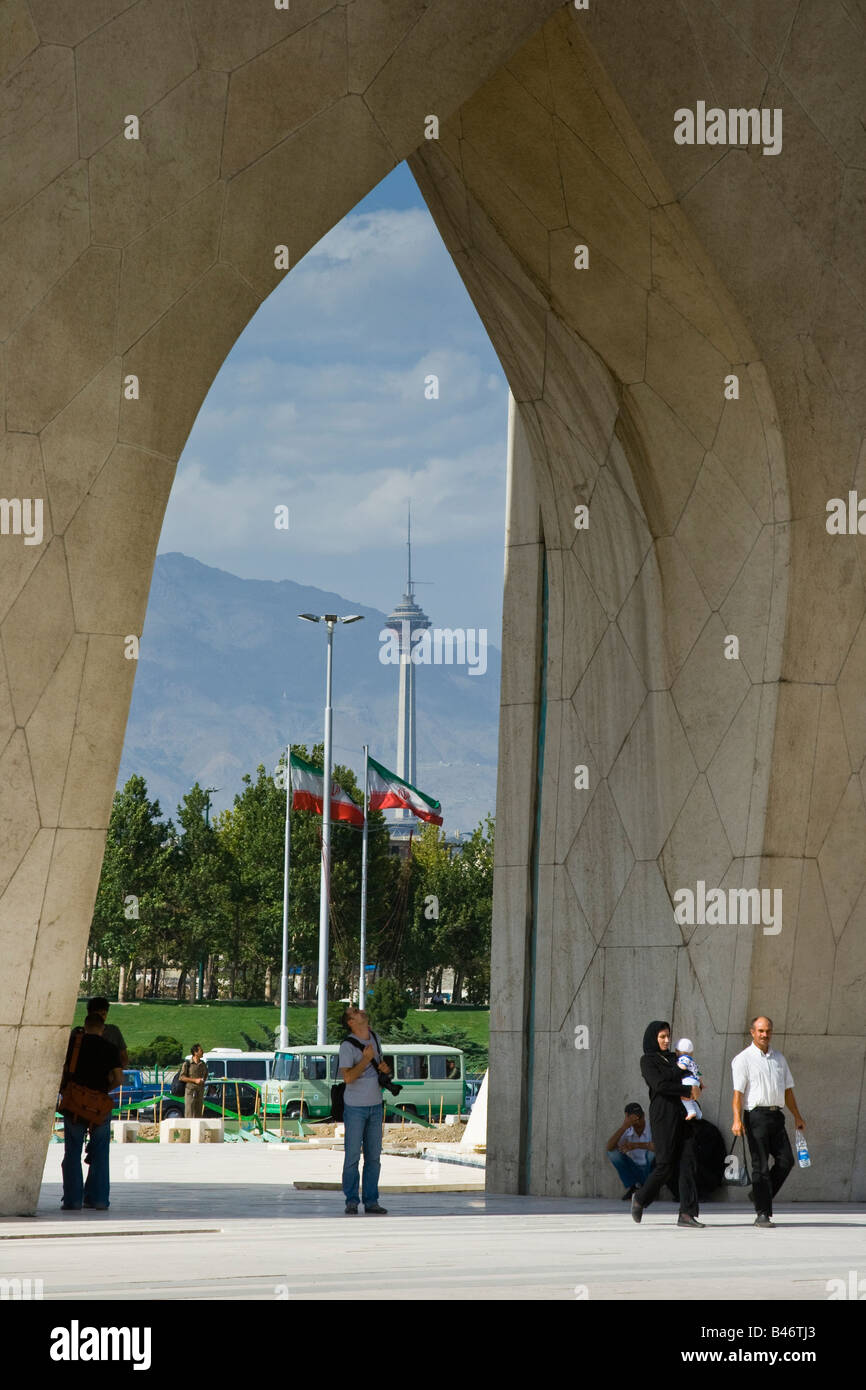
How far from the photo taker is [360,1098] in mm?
12594

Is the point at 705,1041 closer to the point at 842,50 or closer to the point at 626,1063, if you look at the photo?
the point at 626,1063

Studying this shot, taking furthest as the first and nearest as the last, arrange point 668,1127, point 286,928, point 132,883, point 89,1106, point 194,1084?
point 132,883
point 286,928
point 194,1084
point 89,1106
point 668,1127

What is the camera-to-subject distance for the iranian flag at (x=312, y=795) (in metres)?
40.2

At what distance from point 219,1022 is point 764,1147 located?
6425 cm

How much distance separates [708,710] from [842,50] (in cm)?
583

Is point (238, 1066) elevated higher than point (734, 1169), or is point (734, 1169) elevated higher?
point (734, 1169)

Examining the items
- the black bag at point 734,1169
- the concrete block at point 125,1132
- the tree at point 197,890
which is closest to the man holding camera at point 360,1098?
the black bag at point 734,1169

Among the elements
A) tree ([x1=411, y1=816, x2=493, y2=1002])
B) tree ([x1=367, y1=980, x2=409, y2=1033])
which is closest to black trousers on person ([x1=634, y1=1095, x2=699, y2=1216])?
tree ([x1=367, y1=980, x2=409, y2=1033])

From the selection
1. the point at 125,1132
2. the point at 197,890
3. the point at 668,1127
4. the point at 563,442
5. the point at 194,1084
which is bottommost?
the point at 125,1132

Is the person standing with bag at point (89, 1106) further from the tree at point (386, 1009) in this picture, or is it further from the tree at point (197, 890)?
the tree at point (197, 890)

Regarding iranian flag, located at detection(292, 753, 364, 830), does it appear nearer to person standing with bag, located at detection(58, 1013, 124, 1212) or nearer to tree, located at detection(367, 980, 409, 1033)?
tree, located at detection(367, 980, 409, 1033)

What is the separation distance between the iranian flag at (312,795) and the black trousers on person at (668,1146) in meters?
27.6

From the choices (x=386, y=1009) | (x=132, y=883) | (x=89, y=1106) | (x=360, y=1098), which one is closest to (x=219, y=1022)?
(x=132, y=883)

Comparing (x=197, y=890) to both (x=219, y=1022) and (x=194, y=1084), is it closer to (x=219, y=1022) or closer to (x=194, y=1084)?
(x=219, y=1022)
